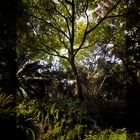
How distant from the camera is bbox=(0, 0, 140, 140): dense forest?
29.7ft

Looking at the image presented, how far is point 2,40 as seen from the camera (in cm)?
1272

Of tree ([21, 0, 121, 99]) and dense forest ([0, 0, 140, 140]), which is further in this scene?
tree ([21, 0, 121, 99])

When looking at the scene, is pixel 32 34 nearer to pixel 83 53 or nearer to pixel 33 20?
pixel 33 20

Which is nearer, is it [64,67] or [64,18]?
[64,18]

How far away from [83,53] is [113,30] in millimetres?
7980

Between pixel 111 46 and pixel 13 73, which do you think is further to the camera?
pixel 111 46

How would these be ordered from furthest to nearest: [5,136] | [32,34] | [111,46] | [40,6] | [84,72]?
[84,72] → [111,46] → [32,34] → [40,6] → [5,136]

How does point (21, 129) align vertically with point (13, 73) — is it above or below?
below

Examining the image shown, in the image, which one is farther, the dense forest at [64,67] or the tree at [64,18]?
the tree at [64,18]

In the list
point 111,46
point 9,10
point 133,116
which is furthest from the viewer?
point 111,46

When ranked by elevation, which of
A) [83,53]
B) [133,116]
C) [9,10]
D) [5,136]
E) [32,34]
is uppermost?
[83,53]

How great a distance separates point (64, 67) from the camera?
24797 mm

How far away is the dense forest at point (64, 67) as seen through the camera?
906 centimetres

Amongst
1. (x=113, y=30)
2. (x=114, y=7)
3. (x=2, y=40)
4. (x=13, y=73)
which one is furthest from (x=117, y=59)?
(x=2, y=40)
